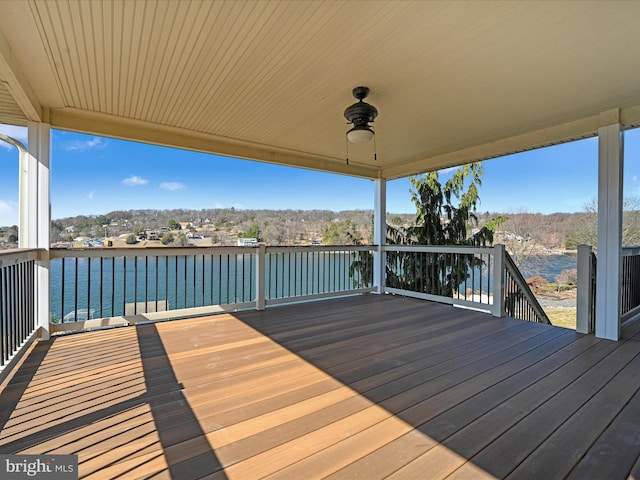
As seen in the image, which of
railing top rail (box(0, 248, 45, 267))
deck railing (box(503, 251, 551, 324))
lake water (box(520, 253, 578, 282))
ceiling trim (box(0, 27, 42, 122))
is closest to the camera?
ceiling trim (box(0, 27, 42, 122))

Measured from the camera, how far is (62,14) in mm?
1901

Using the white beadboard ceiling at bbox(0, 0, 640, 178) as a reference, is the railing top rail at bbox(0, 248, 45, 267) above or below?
below

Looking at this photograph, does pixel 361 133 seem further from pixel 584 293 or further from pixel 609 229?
pixel 584 293

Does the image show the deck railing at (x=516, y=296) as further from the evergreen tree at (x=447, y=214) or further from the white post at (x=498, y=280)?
the evergreen tree at (x=447, y=214)

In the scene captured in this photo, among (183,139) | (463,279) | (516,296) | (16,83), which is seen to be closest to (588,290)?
(516,296)

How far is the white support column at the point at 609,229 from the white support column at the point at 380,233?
10.6 ft

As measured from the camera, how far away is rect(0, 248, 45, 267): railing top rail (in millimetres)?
2241

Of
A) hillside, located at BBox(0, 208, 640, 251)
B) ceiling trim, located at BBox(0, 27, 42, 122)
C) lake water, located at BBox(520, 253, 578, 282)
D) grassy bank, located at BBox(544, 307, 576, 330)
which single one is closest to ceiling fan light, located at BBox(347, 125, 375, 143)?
ceiling trim, located at BBox(0, 27, 42, 122)

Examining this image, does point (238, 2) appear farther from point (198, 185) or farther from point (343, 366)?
point (198, 185)

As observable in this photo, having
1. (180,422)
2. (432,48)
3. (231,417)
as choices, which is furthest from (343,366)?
(432,48)

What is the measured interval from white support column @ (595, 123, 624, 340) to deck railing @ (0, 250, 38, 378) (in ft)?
18.2

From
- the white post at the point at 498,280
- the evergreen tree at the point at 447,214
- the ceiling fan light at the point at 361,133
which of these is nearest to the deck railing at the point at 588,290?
the white post at the point at 498,280

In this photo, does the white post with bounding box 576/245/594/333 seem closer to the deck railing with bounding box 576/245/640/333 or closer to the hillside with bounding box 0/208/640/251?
the deck railing with bounding box 576/245/640/333

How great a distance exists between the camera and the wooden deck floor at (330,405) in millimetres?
1397
